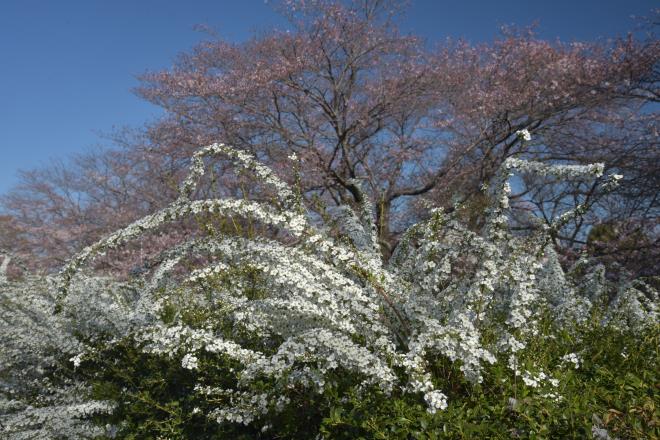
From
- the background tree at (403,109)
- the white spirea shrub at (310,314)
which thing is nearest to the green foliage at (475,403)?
the white spirea shrub at (310,314)

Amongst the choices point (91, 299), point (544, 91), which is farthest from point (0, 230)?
point (544, 91)

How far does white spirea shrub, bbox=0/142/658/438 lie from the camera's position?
2.56m

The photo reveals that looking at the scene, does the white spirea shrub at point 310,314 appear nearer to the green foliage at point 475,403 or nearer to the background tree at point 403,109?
the green foliage at point 475,403

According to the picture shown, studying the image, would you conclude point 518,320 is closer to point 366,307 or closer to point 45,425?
point 366,307

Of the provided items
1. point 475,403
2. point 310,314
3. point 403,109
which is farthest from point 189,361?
point 403,109

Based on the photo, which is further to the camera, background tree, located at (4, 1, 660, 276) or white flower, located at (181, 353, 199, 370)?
background tree, located at (4, 1, 660, 276)

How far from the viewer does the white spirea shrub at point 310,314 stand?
256cm

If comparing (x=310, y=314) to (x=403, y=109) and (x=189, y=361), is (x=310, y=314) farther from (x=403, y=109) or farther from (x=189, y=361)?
(x=403, y=109)

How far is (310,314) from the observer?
2824mm

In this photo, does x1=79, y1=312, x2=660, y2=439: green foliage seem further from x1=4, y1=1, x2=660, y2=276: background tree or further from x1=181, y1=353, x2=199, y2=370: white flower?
x1=4, y1=1, x2=660, y2=276: background tree

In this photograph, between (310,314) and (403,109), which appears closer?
(310,314)

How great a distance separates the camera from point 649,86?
27.8ft

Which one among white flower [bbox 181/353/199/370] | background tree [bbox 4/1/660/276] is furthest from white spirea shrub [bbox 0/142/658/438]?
background tree [bbox 4/1/660/276]

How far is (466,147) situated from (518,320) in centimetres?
779
